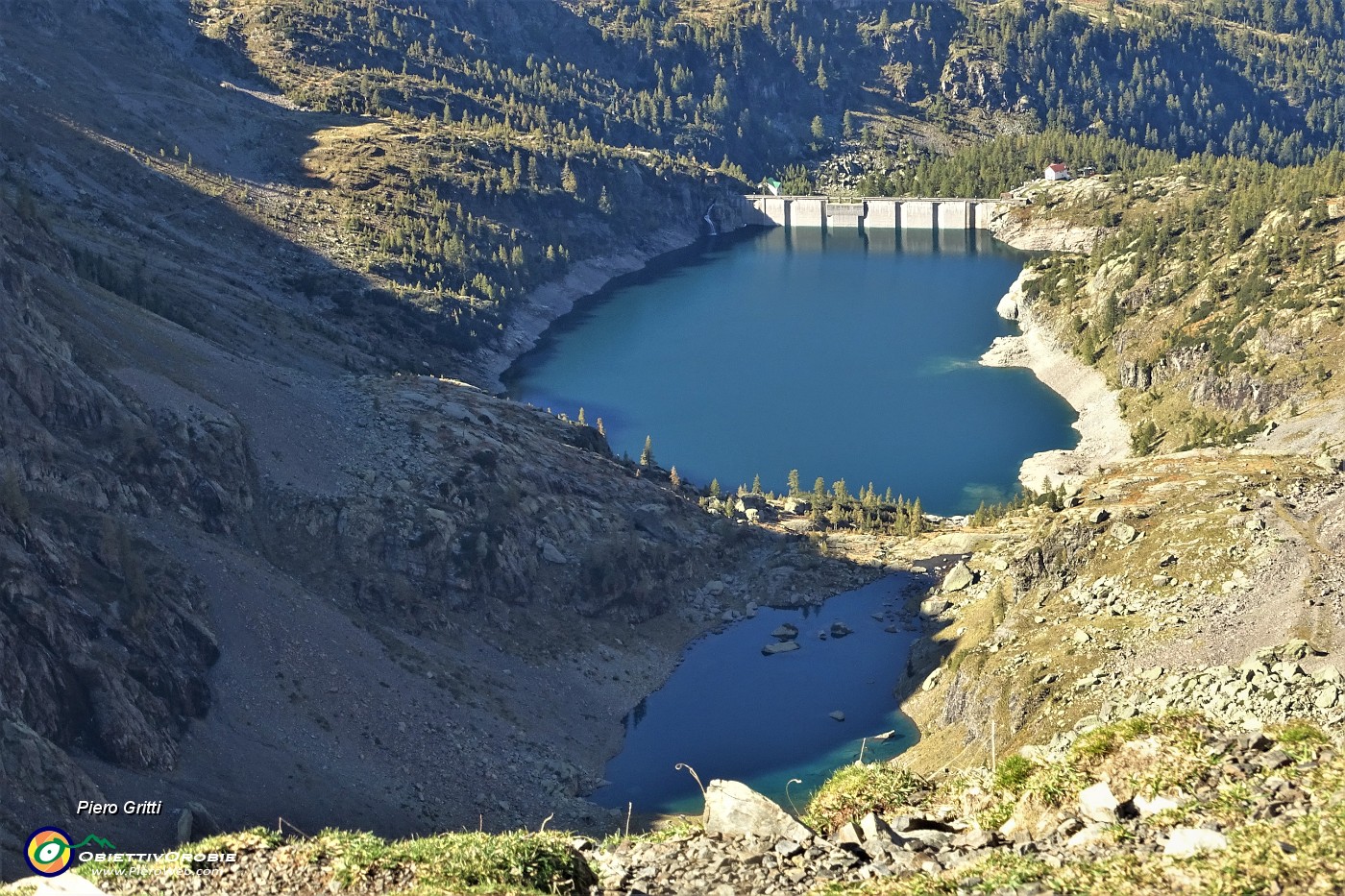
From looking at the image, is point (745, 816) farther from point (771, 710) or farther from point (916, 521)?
point (916, 521)

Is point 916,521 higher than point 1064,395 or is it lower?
higher

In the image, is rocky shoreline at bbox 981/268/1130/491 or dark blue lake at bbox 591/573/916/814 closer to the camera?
dark blue lake at bbox 591/573/916/814

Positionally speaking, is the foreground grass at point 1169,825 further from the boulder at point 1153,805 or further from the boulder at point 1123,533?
the boulder at point 1123,533

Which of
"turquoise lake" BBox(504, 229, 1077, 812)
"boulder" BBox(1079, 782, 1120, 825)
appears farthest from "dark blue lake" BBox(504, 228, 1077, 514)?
"boulder" BBox(1079, 782, 1120, 825)

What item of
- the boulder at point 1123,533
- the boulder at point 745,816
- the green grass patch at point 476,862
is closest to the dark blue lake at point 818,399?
the boulder at point 1123,533

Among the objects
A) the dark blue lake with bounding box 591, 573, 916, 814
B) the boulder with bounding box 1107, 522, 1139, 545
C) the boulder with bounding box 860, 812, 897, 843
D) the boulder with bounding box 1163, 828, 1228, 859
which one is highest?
the boulder with bounding box 1163, 828, 1228, 859

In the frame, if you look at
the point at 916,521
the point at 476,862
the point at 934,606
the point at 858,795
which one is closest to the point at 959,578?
the point at 934,606

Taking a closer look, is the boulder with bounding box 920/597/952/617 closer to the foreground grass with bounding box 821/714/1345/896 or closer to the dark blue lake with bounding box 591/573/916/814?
the dark blue lake with bounding box 591/573/916/814
